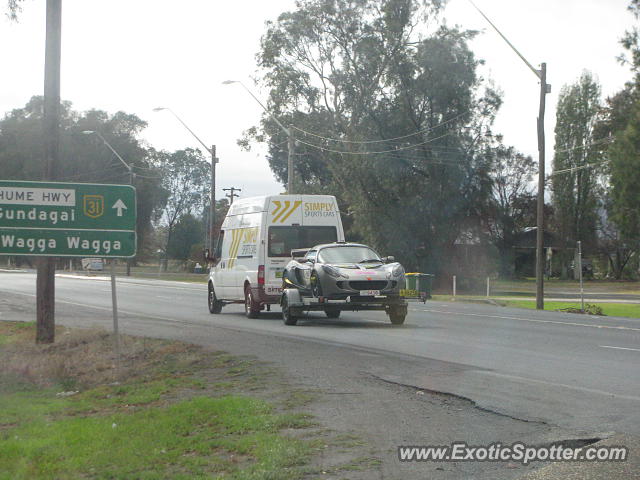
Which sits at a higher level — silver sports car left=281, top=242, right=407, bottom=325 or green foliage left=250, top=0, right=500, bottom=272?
green foliage left=250, top=0, right=500, bottom=272

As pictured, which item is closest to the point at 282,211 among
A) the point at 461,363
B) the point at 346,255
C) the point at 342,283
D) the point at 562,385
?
the point at 346,255

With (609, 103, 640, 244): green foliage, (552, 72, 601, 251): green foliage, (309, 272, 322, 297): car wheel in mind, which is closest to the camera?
(309, 272, 322, 297): car wheel

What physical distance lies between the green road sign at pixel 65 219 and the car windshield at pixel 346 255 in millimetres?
6985

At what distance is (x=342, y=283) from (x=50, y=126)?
6.67 metres

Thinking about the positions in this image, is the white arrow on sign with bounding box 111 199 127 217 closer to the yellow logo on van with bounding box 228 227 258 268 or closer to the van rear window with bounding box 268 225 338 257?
the van rear window with bounding box 268 225 338 257

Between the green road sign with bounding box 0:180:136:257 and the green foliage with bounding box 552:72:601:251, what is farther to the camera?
the green foliage with bounding box 552:72:601:251

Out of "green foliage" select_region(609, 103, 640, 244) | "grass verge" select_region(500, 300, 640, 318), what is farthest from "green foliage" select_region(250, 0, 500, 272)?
"grass verge" select_region(500, 300, 640, 318)

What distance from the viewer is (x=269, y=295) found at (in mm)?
21891

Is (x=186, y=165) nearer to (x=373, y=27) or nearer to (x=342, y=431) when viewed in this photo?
(x=373, y=27)

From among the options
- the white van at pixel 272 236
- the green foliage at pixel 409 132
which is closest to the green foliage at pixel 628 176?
the green foliage at pixel 409 132

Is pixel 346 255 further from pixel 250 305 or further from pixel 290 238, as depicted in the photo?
pixel 250 305

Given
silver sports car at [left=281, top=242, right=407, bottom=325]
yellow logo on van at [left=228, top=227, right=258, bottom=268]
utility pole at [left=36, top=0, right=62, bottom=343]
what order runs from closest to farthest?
utility pole at [left=36, top=0, right=62, bottom=343] < silver sports car at [left=281, top=242, right=407, bottom=325] < yellow logo on van at [left=228, top=227, right=258, bottom=268]

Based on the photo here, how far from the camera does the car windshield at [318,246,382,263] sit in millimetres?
19719

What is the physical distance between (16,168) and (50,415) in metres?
80.5
